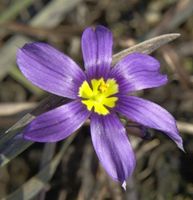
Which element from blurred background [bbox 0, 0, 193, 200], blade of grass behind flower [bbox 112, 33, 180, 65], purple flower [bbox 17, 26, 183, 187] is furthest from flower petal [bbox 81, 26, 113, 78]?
blurred background [bbox 0, 0, 193, 200]

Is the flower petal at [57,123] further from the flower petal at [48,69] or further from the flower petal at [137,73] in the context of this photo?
the flower petal at [137,73]

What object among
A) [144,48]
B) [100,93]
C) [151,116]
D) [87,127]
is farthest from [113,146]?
[87,127]

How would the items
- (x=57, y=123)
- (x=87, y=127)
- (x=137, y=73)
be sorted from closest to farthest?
(x=57, y=123), (x=137, y=73), (x=87, y=127)

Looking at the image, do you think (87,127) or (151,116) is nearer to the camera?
(151,116)

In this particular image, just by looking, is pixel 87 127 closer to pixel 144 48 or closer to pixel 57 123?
pixel 144 48

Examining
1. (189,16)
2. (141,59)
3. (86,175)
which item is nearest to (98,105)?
(141,59)

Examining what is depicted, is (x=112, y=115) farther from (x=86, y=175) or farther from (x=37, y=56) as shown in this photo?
(x=86, y=175)

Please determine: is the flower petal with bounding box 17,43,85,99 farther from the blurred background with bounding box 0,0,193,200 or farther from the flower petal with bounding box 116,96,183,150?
the blurred background with bounding box 0,0,193,200
